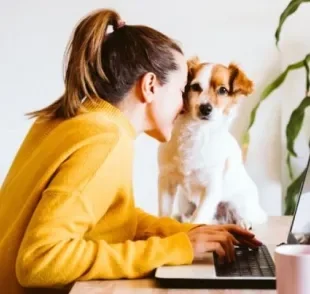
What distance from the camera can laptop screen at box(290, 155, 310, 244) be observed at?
0.95 m

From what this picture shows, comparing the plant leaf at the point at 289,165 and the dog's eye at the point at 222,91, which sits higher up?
the dog's eye at the point at 222,91

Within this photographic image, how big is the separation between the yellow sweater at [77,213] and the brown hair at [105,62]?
3 cm

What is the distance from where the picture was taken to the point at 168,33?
6.28 feet

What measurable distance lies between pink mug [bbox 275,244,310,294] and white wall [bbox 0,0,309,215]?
1224mm

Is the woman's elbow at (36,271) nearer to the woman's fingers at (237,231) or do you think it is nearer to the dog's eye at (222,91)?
the woman's fingers at (237,231)

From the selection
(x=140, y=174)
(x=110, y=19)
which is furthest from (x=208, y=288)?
(x=140, y=174)

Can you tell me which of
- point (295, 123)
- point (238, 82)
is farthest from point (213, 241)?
point (295, 123)

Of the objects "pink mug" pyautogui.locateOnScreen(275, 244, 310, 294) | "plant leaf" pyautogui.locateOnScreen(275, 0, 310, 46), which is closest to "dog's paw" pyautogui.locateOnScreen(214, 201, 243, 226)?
"plant leaf" pyautogui.locateOnScreen(275, 0, 310, 46)

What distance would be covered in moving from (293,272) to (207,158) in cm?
74

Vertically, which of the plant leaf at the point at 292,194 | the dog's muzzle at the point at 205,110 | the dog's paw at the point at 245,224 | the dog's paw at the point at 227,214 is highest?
the dog's muzzle at the point at 205,110

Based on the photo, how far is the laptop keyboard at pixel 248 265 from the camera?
946 millimetres

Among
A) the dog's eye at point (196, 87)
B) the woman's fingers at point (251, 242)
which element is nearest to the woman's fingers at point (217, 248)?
the woman's fingers at point (251, 242)

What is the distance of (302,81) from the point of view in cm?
189

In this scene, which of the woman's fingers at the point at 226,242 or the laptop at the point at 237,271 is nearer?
the laptop at the point at 237,271
